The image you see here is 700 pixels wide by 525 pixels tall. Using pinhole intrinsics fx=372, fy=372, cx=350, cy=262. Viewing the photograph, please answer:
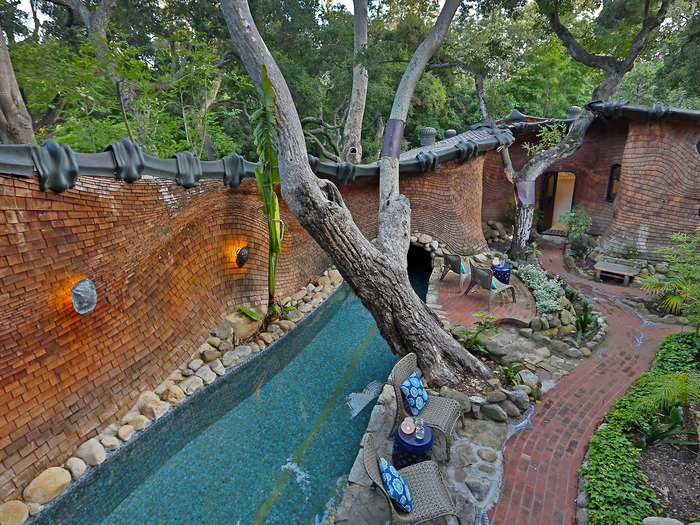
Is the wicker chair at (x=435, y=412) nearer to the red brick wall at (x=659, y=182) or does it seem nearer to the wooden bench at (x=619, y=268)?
the wooden bench at (x=619, y=268)

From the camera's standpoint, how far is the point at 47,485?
3918mm

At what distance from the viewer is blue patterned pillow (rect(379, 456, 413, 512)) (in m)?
3.10

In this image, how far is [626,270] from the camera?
967 centimetres

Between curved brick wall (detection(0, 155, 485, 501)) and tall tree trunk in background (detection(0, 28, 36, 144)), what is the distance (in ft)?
8.30

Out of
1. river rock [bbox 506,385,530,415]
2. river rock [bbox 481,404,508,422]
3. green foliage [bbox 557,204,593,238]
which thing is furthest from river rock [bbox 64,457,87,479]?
green foliage [bbox 557,204,593,238]

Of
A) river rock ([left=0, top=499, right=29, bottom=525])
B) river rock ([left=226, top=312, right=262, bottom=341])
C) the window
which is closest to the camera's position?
river rock ([left=0, top=499, right=29, bottom=525])

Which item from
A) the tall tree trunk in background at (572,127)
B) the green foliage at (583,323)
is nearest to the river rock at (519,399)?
the green foliage at (583,323)

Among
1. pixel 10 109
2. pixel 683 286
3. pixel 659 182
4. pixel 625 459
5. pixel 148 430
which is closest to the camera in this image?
pixel 625 459

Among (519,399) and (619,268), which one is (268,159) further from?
(619,268)

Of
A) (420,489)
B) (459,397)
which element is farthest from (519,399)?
(420,489)

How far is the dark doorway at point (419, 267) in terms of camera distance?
34.9 ft

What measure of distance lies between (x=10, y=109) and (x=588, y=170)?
15.5m

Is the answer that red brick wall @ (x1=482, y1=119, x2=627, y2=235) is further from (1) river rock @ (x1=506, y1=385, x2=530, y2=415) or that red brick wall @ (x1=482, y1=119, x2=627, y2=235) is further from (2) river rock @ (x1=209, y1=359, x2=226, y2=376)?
(2) river rock @ (x1=209, y1=359, x2=226, y2=376)

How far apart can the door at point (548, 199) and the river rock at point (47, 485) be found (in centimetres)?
1616
